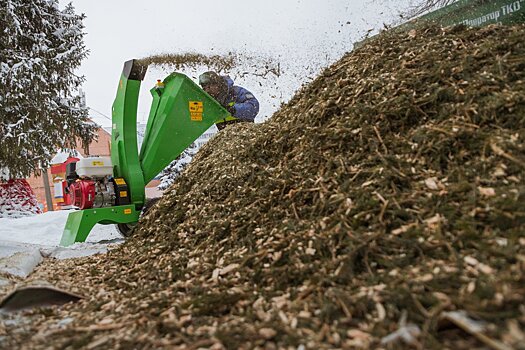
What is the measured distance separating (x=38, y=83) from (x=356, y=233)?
24.8 ft

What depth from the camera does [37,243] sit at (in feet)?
17.1

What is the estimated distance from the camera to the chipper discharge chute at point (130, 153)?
4.12 meters

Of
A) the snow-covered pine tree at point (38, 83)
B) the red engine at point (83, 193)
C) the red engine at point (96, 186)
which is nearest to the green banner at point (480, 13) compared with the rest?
the red engine at point (96, 186)

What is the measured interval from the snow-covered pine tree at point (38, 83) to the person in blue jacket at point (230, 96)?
4138 mm

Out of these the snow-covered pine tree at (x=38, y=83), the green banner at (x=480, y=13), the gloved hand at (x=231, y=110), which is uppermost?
the snow-covered pine tree at (x=38, y=83)

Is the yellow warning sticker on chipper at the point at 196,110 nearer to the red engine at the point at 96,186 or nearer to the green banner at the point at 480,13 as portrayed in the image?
the red engine at the point at 96,186

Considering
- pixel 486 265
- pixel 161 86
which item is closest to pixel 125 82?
pixel 161 86

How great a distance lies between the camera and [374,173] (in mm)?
2256

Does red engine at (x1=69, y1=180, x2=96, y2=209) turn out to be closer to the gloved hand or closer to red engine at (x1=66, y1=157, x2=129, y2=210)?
red engine at (x1=66, y1=157, x2=129, y2=210)

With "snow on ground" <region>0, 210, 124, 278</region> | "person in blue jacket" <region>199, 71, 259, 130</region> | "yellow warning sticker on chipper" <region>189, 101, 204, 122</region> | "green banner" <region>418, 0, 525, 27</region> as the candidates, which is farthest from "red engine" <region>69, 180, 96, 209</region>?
"green banner" <region>418, 0, 525, 27</region>

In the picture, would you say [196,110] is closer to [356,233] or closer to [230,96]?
[230,96]

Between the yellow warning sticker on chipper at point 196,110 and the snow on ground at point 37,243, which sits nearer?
the snow on ground at point 37,243

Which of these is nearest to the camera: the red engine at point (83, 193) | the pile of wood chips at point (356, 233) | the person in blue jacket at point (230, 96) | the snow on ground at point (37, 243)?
the pile of wood chips at point (356, 233)

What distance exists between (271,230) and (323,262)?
1.74 ft
